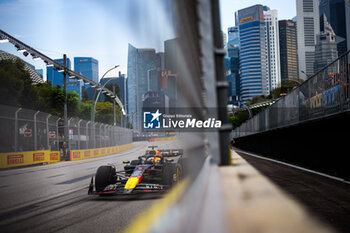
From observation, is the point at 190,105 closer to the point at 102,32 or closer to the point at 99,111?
the point at 102,32

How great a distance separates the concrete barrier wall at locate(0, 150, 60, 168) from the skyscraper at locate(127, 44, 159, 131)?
1457 centimetres

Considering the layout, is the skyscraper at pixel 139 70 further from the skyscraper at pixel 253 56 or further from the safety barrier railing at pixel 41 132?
the skyscraper at pixel 253 56

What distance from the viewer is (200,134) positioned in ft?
9.16

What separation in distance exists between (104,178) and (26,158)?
12254 millimetres

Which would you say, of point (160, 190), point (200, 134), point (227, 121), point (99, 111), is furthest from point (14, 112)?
point (99, 111)

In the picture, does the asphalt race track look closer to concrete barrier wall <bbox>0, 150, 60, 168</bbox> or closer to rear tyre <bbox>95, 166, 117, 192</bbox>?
rear tyre <bbox>95, 166, 117, 192</bbox>

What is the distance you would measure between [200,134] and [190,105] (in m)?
0.50

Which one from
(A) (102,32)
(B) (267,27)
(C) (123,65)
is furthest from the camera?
(B) (267,27)

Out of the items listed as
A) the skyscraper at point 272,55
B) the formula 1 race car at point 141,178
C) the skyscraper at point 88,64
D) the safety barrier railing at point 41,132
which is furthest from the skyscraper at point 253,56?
the skyscraper at point 88,64

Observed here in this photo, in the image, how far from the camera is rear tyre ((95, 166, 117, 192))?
627cm

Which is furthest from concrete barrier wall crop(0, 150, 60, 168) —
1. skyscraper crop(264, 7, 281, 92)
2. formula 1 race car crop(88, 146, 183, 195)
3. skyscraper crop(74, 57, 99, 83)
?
skyscraper crop(264, 7, 281, 92)

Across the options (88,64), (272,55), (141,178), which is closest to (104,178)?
(141,178)

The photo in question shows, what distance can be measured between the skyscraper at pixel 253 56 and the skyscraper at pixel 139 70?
17530 cm

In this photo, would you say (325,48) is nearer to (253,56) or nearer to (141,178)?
(253,56)
